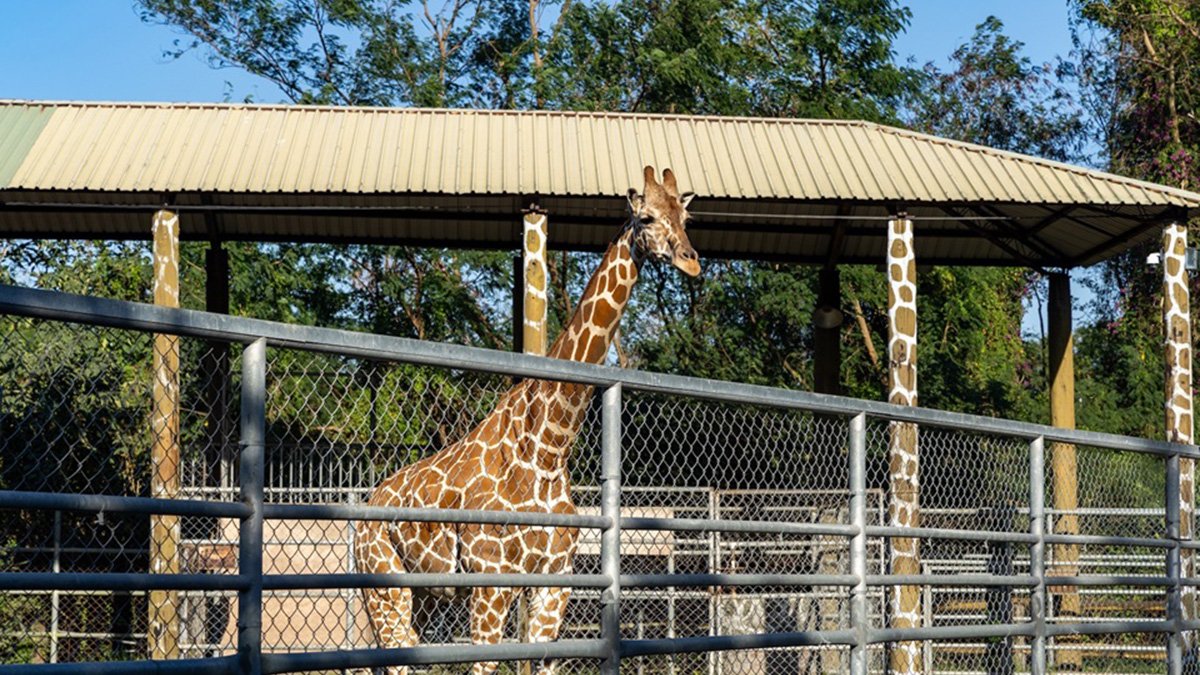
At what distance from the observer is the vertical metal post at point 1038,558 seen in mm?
8930

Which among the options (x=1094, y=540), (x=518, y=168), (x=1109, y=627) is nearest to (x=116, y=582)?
(x=1094, y=540)

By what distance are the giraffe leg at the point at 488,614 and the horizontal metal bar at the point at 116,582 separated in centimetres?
285

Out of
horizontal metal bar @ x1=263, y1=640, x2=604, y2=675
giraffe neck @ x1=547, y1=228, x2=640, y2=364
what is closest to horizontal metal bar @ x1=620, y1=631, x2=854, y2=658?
horizontal metal bar @ x1=263, y1=640, x2=604, y2=675

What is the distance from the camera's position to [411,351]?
18.1ft

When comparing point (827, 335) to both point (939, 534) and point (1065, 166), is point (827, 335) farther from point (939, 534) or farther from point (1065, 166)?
point (939, 534)

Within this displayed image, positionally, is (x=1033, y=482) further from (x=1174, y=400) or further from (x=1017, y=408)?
(x=1017, y=408)

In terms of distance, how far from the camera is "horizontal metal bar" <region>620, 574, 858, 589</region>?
6461 millimetres

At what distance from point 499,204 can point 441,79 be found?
53.9 ft

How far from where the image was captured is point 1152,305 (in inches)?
1407

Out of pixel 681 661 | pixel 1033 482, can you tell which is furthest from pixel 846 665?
pixel 681 661

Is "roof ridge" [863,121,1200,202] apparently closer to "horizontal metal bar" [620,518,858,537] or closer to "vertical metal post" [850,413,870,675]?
"vertical metal post" [850,413,870,675]

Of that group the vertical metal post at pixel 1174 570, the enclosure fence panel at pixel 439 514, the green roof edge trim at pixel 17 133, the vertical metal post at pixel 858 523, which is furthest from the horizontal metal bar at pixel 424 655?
the green roof edge trim at pixel 17 133

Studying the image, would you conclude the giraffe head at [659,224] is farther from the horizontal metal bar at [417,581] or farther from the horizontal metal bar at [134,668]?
the horizontal metal bar at [134,668]

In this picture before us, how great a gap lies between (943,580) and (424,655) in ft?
11.3
